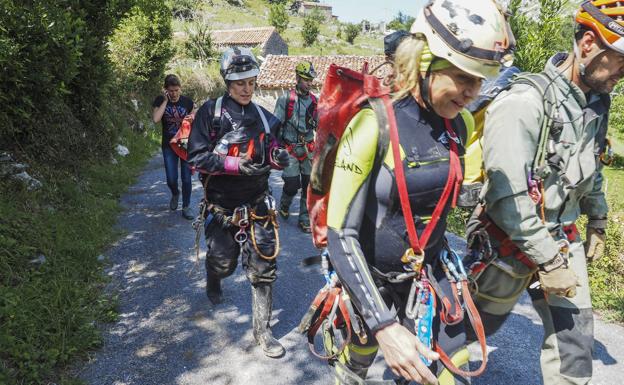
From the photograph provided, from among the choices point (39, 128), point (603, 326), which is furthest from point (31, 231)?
point (603, 326)

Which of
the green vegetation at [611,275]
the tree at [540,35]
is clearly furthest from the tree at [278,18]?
the green vegetation at [611,275]

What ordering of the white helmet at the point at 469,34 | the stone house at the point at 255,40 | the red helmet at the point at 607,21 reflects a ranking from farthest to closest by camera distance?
the stone house at the point at 255,40 → the red helmet at the point at 607,21 → the white helmet at the point at 469,34

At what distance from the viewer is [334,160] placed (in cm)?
196

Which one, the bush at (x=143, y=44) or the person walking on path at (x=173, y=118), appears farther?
the bush at (x=143, y=44)

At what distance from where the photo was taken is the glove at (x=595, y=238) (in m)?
2.89

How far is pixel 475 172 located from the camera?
95.0 inches

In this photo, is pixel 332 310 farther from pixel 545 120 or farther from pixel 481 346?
pixel 545 120

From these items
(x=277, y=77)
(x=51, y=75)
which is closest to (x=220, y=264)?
(x=51, y=75)

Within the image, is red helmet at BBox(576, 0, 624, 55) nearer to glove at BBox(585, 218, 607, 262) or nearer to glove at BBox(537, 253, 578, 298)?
glove at BBox(537, 253, 578, 298)

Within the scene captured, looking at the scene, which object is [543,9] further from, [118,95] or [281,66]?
[281,66]

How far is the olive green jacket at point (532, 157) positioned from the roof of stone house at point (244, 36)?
49.6 metres

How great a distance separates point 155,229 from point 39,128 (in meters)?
2.26

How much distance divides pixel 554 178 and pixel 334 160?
1323 millimetres

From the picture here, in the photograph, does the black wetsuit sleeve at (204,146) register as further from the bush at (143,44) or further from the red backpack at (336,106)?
the bush at (143,44)
